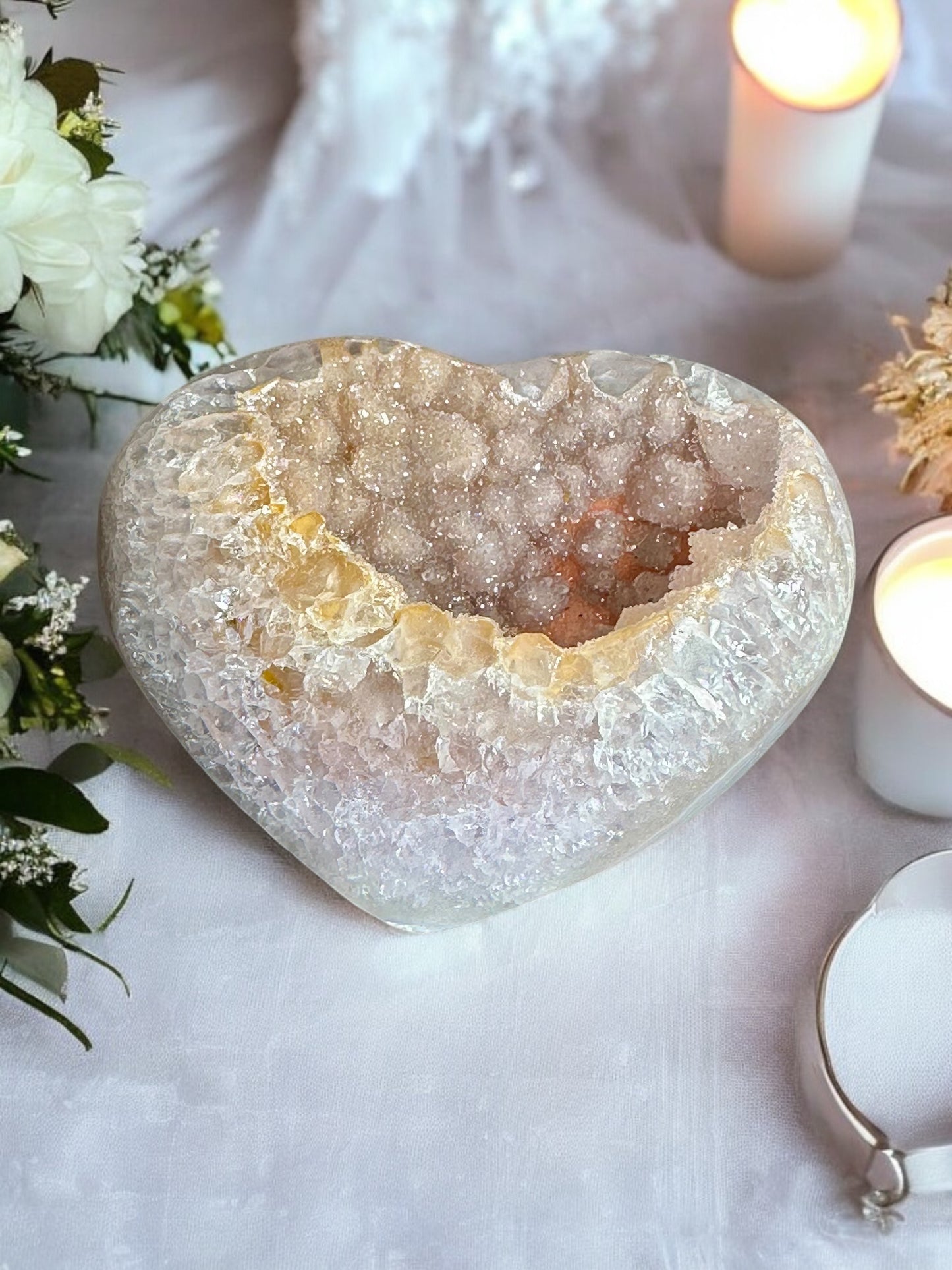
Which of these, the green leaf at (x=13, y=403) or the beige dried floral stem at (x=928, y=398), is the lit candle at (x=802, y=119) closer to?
the beige dried floral stem at (x=928, y=398)

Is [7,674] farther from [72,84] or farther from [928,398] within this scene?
[928,398]

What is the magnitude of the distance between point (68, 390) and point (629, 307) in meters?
0.34

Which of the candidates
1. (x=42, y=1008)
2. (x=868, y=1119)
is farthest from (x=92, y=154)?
(x=868, y=1119)

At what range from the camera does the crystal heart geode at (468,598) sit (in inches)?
24.0

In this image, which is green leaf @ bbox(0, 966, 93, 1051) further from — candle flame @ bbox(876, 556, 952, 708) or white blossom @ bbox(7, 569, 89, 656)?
candle flame @ bbox(876, 556, 952, 708)

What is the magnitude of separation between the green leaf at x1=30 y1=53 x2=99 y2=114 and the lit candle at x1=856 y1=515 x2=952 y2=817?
426 millimetres

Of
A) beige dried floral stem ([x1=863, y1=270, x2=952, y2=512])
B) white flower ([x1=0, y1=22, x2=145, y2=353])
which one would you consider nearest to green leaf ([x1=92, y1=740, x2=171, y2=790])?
white flower ([x1=0, y1=22, x2=145, y2=353])

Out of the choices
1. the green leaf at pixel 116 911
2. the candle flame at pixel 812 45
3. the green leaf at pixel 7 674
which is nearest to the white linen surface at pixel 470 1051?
the green leaf at pixel 116 911

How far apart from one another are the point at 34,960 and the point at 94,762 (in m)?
0.09

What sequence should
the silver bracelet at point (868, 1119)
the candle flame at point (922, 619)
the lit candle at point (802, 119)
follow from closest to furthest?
the silver bracelet at point (868, 1119)
the candle flame at point (922, 619)
the lit candle at point (802, 119)

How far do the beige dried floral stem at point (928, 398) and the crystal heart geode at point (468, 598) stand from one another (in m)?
0.12

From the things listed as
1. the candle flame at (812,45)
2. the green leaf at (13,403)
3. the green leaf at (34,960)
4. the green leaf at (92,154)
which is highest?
the green leaf at (92,154)

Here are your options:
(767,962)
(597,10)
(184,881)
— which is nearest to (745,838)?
(767,962)

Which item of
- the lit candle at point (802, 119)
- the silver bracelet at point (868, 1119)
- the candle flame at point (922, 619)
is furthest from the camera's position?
the lit candle at point (802, 119)
